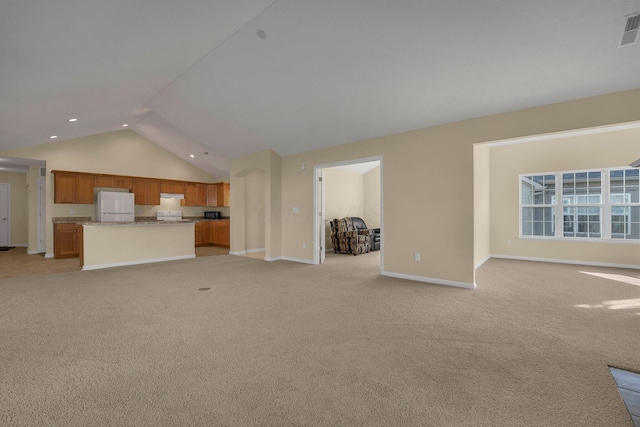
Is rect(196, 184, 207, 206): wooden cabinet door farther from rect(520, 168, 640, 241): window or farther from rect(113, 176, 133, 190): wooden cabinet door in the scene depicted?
rect(520, 168, 640, 241): window

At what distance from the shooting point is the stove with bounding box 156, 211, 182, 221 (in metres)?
9.04

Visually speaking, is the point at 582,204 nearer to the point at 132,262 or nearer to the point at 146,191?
the point at 132,262

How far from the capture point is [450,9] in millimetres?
2773

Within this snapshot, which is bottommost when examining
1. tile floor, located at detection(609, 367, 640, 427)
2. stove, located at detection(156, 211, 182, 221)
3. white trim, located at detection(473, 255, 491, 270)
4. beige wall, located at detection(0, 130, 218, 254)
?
tile floor, located at detection(609, 367, 640, 427)

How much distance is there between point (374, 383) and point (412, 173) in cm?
361

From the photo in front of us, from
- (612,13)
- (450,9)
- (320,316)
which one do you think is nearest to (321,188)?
(320,316)

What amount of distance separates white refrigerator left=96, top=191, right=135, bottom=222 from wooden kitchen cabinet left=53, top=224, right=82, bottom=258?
0.63 meters

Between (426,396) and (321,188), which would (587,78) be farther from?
(321,188)

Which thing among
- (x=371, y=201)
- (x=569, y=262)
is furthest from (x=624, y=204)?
(x=371, y=201)

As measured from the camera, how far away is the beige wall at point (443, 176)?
3.53 meters

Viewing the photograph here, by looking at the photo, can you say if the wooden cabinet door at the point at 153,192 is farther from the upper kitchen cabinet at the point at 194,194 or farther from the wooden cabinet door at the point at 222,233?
the wooden cabinet door at the point at 222,233

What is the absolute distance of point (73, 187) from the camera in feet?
24.7

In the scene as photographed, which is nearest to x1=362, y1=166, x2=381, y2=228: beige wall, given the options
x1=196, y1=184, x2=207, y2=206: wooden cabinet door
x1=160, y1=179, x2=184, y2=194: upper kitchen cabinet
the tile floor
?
x1=196, y1=184, x2=207, y2=206: wooden cabinet door

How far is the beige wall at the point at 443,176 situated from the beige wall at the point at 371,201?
165 inches
